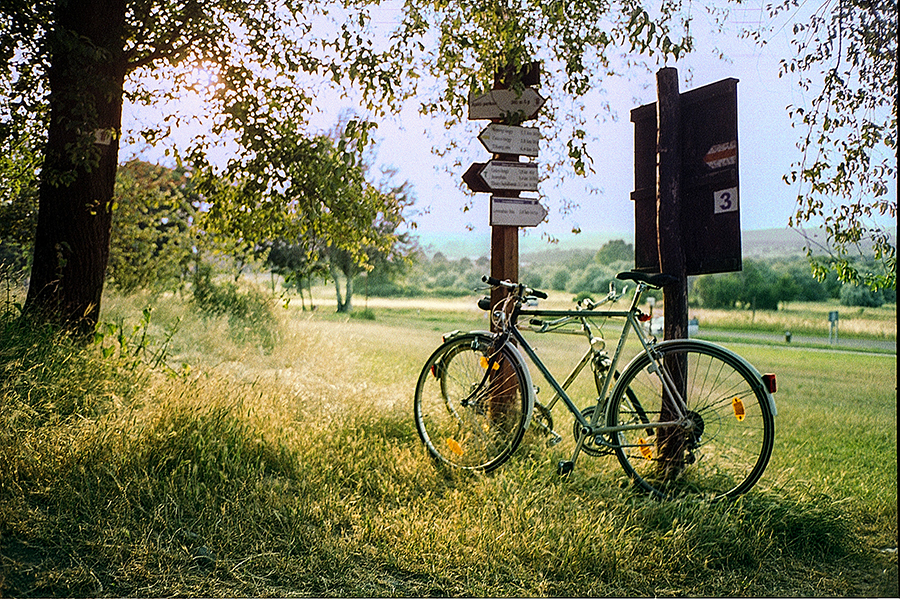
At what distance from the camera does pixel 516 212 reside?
4.64 m

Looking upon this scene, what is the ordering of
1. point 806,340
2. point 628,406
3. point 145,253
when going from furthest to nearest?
point 145,253 < point 806,340 < point 628,406

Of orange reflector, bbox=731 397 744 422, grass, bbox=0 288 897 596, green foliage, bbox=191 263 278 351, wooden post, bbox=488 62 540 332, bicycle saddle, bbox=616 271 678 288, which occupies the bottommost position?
grass, bbox=0 288 897 596

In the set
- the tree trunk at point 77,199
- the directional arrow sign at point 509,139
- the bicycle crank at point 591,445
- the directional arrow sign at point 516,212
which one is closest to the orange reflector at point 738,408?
the bicycle crank at point 591,445

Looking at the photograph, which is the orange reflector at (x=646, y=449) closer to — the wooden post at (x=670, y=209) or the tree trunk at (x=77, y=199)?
the wooden post at (x=670, y=209)

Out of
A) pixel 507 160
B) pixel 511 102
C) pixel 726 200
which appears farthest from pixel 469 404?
pixel 511 102

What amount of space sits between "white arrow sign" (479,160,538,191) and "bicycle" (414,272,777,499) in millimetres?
749

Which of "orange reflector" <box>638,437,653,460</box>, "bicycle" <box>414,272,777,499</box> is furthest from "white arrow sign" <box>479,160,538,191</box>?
"orange reflector" <box>638,437,653,460</box>

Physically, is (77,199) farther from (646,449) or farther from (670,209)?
(646,449)

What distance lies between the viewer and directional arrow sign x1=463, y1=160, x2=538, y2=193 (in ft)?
14.9

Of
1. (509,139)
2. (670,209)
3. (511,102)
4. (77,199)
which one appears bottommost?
(670,209)

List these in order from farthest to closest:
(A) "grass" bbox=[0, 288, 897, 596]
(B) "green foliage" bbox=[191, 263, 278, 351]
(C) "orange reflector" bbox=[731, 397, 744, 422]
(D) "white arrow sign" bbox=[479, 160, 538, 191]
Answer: (B) "green foliage" bbox=[191, 263, 278, 351] < (D) "white arrow sign" bbox=[479, 160, 538, 191] < (C) "orange reflector" bbox=[731, 397, 744, 422] < (A) "grass" bbox=[0, 288, 897, 596]

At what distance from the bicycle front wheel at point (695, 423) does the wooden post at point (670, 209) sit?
0.13 metres

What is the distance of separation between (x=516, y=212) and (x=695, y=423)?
1.94 meters

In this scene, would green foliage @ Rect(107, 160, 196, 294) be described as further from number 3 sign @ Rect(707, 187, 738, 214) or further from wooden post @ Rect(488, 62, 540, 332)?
number 3 sign @ Rect(707, 187, 738, 214)
